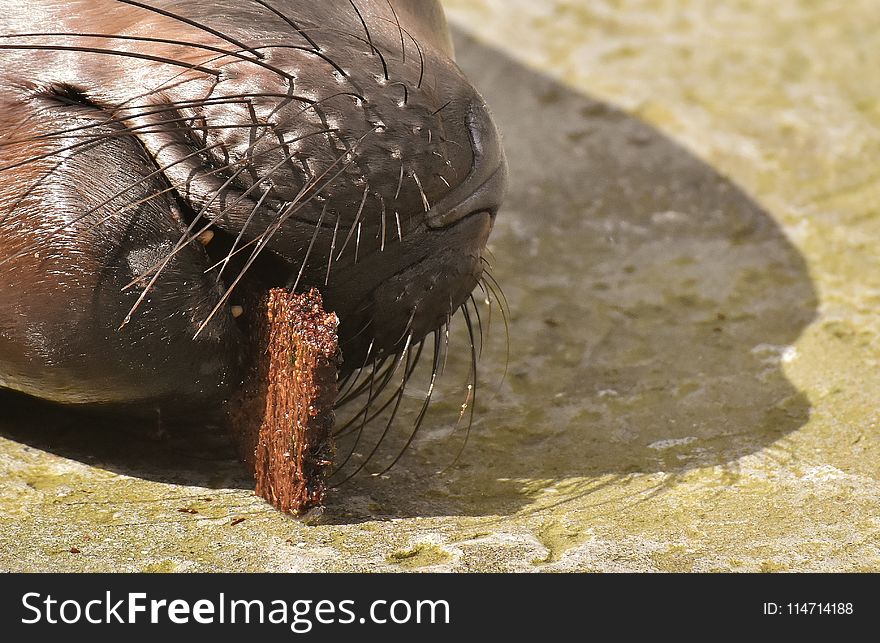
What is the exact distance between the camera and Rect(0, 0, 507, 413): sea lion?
257cm

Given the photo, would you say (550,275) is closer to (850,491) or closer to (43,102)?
(850,491)

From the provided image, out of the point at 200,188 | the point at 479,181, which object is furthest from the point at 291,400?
the point at 479,181

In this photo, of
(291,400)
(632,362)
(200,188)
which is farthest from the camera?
(632,362)

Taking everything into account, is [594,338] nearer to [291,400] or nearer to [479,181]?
[479,181]

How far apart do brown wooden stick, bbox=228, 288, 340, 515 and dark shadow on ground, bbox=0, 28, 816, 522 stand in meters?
0.14

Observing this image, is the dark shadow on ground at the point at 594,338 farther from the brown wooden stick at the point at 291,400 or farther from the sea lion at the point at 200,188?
the sea lion at the point at 200,188

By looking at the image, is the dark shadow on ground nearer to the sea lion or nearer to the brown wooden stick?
the brown wooden stick

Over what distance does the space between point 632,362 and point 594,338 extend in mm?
213

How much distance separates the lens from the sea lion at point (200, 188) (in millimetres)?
2572

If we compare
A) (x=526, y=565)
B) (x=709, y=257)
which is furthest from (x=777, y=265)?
(x=526, y=565)

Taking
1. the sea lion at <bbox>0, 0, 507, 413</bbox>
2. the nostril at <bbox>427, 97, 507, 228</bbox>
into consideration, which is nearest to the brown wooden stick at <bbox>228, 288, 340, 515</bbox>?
the sea lion at <bbox>0, 0, 507, 413</bbox>

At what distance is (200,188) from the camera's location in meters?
2.59

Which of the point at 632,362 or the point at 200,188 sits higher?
the point at 200,188

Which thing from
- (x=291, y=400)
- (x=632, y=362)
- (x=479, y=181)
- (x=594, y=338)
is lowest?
(x=291, y=400)
